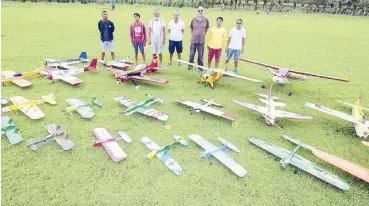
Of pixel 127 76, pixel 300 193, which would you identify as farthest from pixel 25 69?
pixel 300 193

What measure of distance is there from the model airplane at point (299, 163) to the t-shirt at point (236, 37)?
5.70m

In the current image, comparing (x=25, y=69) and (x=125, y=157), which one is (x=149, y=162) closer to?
(x=125, y=157)

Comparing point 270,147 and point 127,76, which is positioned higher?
point 127,76

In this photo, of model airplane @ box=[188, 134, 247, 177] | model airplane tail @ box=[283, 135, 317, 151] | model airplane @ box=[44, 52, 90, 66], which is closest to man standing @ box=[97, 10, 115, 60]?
model airplane @ box=[44, 52, 90, 66]

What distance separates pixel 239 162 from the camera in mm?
6520

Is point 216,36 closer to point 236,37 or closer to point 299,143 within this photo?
point 236,37

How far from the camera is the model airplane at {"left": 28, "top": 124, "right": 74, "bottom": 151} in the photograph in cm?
659

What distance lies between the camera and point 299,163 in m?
6.35

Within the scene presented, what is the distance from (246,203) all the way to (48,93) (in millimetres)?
7879

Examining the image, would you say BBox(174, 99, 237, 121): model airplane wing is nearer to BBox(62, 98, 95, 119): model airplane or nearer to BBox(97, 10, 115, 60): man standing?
BBox(62, 98, 95, 119): model airplane

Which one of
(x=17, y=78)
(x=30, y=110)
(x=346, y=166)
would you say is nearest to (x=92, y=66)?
(x=17, y=78)

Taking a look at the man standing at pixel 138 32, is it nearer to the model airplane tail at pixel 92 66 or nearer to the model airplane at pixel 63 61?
the model airplane tail at pixel 92 66

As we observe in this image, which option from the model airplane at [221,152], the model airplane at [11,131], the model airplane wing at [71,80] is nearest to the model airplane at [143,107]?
the model airplane at [221,152]

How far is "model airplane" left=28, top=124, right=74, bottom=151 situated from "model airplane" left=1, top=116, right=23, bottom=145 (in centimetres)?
45
